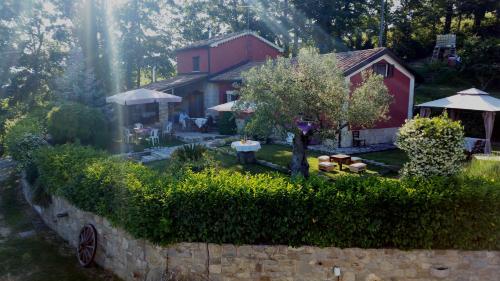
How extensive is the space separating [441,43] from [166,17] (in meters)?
26.9

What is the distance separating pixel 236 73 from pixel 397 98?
35.5ft

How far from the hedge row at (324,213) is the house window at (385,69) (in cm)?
1261

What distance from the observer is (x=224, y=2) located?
134ft

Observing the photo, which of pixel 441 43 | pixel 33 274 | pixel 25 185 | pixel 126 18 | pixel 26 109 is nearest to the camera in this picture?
pixel 33 274

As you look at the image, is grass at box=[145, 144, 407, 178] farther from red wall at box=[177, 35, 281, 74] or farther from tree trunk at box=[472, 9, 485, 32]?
tree trunk at box=[472, 9, 485, 32]

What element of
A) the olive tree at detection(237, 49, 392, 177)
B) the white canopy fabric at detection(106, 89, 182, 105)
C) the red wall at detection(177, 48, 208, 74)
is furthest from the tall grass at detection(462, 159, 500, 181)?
the red wall at detection(177, 48, 208, 74)

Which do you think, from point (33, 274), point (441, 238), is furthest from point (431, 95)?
point (33, 274)

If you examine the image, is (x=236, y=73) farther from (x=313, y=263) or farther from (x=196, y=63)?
(x=313, y=263)

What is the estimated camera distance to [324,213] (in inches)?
247

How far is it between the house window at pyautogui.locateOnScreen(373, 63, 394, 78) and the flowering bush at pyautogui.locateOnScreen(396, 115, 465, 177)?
1189 cm

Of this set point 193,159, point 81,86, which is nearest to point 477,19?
point 193,159

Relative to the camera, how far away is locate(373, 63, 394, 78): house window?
18289 mm

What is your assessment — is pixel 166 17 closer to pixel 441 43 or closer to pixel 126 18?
pixel 126 18

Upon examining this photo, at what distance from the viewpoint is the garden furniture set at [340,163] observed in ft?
41.0
